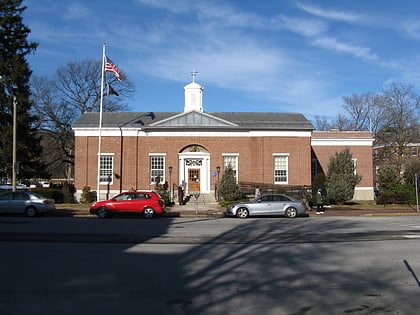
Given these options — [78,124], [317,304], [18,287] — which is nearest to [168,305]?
[317,304]

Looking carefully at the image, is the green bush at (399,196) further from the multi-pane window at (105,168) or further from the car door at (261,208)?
the multi-pane window at (105,168)

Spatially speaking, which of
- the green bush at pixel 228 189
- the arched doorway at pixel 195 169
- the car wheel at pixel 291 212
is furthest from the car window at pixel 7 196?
the car wheel at pixel 291 212

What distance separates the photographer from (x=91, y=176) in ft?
123

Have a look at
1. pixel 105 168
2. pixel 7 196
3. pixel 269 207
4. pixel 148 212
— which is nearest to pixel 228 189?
pixel 269 207

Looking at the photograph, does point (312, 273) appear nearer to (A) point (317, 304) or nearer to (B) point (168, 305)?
(A) point (317, 304)

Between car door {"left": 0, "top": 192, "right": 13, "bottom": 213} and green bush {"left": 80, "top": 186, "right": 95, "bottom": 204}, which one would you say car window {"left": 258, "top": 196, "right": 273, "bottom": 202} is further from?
green bush {"left": 80, "top": 186, "right": 95, "bottom": 204}

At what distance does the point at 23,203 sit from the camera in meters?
24.6

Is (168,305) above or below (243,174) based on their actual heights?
below

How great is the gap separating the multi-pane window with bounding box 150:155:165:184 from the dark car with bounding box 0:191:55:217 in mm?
13465

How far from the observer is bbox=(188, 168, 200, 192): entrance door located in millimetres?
37656

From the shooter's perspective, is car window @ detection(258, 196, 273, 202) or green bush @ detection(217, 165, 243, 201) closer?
car window @ detection(258, 196, 273, 202)

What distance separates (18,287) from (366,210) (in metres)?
27.2

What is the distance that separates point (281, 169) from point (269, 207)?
1375cm

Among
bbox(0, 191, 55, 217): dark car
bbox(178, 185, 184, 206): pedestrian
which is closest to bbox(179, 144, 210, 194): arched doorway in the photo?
bbox(178, 185, 184, 206): pedestrian
